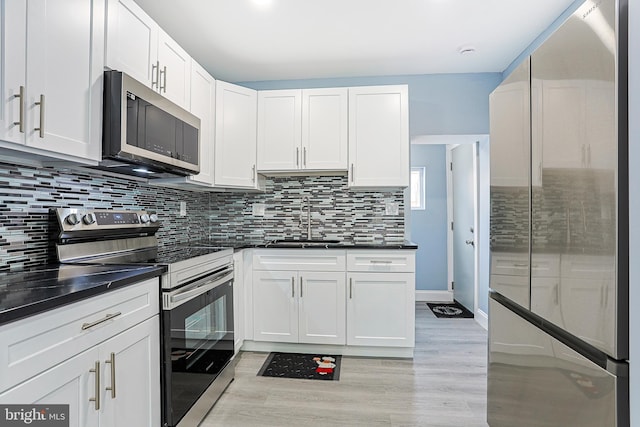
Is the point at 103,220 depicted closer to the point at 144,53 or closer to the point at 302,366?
the point at 144,53

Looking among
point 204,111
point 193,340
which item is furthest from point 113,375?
point 204,111

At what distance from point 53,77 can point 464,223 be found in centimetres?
399

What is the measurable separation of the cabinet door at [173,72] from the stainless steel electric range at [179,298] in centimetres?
80

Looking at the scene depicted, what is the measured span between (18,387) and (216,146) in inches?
84.3

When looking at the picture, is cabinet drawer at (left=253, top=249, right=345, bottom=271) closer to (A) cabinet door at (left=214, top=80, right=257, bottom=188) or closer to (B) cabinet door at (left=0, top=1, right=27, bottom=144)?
(A) cabinet door at (left=214, top=80, right=257, bottom=188)

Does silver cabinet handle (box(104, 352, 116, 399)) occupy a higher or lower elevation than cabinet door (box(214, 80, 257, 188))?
lower

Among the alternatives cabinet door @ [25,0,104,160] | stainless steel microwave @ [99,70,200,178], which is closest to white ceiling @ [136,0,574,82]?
stainless steel microwave @ [99,70,200,178]

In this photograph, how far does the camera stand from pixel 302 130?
10.1ft

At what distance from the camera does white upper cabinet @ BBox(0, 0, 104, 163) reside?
3.88 ft

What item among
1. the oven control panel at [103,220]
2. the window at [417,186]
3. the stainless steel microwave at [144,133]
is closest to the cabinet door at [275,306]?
the oven control panel at [103,220]

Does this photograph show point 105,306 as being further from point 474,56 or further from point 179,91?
point 474,56

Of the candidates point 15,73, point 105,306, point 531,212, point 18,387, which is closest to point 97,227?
point 105,306

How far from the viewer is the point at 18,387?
945 millimetres

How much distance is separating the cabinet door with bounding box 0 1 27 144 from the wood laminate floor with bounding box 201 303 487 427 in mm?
1692
